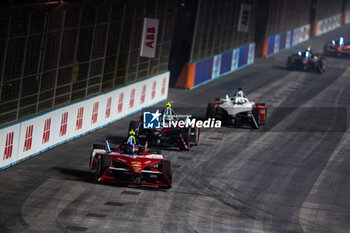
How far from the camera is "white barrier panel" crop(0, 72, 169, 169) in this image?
23312mm

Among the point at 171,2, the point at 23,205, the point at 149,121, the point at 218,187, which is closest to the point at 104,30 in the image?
the point at 149,121

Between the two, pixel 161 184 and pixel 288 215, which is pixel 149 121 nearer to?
pixel 161 184

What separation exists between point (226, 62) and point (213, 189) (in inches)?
1224

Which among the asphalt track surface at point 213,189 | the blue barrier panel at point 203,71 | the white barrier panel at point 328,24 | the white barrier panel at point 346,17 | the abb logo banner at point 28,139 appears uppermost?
the white barrier panel at point 346,17

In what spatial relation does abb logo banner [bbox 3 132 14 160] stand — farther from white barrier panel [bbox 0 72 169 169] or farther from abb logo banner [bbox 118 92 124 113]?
abb logo banner [bbox 118 92 124 113]

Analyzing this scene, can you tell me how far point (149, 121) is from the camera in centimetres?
2686

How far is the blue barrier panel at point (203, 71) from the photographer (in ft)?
151

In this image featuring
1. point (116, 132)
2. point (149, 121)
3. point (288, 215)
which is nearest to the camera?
point (288, 215)

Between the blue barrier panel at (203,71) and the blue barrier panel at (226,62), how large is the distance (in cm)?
254

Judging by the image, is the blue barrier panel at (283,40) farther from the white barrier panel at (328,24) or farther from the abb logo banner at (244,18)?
the abb logo banner at (244,18)

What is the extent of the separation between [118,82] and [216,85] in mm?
14165

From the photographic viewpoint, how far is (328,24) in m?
91.6

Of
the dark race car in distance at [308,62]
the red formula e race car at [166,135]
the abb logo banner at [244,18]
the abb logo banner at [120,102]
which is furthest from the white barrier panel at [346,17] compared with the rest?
the red formula e race car at [166,135]

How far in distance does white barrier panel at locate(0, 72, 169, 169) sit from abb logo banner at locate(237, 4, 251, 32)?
13.6 metres
